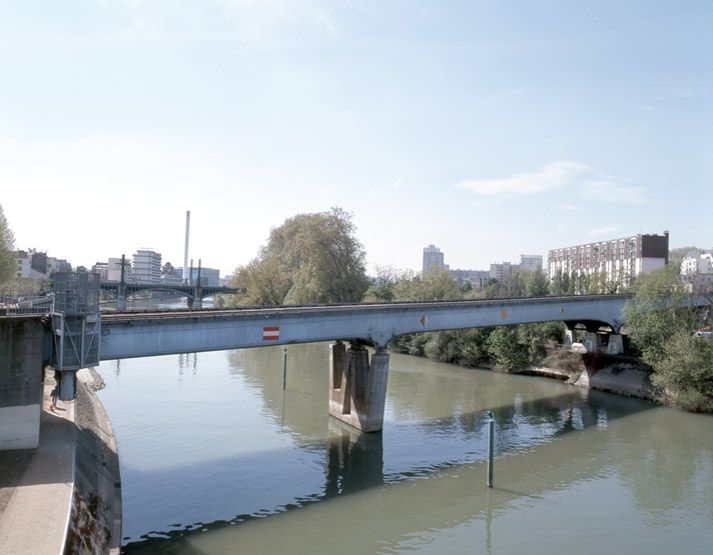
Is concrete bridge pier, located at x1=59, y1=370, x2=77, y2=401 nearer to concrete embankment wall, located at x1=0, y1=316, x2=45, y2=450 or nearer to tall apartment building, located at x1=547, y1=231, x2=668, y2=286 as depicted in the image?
concrete embankment wall, located at x1=0, y1=316, x2=45, y2=450

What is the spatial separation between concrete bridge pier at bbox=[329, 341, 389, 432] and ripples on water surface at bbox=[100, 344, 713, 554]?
978 mm

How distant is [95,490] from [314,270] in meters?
57.7

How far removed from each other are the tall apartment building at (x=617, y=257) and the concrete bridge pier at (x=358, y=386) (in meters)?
60.3

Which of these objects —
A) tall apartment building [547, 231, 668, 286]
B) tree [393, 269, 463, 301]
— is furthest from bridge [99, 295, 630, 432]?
tall apartment building [547, 231, 668, 286]

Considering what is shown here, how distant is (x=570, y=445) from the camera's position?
28.3 meters

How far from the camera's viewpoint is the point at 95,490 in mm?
16688

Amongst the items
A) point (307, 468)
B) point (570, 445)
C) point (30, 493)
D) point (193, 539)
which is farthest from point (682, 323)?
point (30, 493)

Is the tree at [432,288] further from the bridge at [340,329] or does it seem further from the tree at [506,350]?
the bridge at [340,329]

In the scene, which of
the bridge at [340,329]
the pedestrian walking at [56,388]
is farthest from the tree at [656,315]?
the pedestrian walking at [56,388]

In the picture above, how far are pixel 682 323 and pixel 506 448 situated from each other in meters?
21.1

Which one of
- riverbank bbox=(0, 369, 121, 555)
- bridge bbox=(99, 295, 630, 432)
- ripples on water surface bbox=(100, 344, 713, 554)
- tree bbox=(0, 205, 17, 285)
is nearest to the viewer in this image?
riverbank bbox=(0, 369, 121, 555)

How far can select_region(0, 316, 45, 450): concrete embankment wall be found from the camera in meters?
17.0

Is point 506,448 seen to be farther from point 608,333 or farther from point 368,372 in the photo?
point 608,333

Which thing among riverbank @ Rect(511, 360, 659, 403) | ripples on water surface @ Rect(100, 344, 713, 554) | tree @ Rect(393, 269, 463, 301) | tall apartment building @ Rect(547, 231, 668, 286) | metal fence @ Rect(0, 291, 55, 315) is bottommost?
ripples on water surface @ Rect(100, 344, 713, 554)
